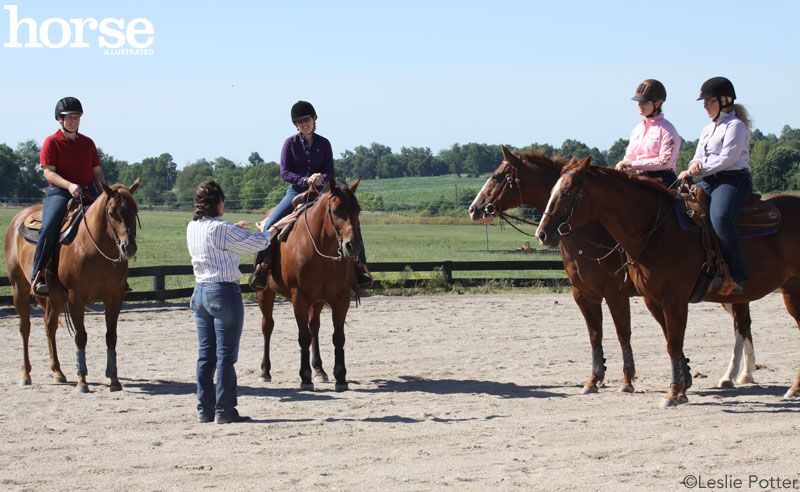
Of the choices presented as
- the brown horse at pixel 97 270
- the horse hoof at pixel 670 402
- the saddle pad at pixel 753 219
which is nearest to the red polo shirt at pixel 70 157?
the brown horse at pixel 97 270

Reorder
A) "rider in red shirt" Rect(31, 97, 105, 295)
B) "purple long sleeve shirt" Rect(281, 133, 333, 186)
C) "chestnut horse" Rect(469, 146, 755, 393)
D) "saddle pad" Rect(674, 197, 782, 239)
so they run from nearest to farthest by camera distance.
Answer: "saddle pad" Rect(674, 197, 782, 239)
"chestnut horse" Rect(469, 146, 755, 393)
"rider in red shirt" Rect(31, 97, 105, 295)
"purple long sleeve shirt" Rect(281, 133, 333, 186)

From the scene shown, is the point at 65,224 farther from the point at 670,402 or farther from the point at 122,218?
the point at 670,402

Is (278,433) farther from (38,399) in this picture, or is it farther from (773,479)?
(773,479)

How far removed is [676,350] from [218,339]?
4162mm

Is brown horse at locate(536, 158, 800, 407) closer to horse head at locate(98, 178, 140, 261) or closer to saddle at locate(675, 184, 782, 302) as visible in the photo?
saddle at locate(675, 184, 782, 302)

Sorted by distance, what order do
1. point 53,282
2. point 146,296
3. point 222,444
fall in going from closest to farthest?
point 222,444 < point 53,282 < point 146,296

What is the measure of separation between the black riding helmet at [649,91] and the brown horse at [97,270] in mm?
5265

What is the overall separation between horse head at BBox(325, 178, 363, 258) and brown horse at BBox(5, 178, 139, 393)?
2.11 m

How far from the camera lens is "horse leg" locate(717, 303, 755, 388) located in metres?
8.58

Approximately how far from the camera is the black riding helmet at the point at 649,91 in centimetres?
808

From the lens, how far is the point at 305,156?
31.0 feet

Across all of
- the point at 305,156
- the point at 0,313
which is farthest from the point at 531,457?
the point at 0,313

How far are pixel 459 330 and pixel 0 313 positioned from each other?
28.1ft

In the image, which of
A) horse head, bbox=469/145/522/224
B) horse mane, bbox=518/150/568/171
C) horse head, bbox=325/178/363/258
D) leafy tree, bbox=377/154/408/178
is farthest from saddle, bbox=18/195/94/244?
leafy tree, bbox=377/154/408/178
